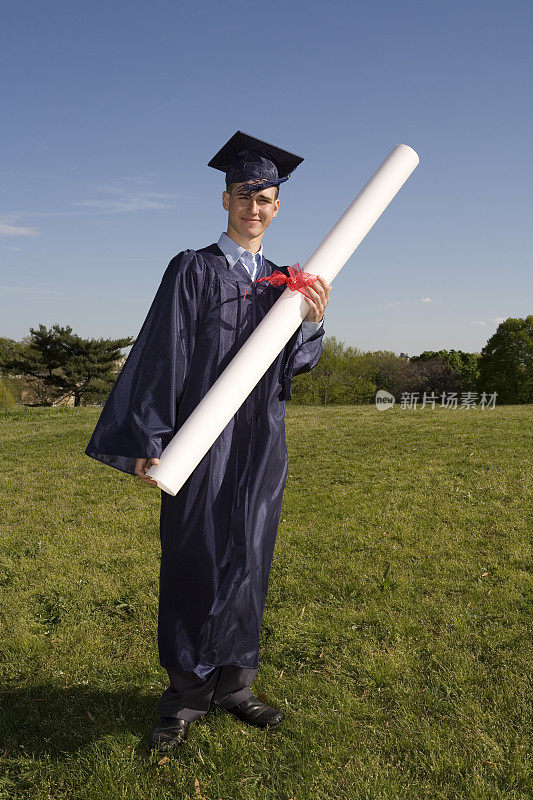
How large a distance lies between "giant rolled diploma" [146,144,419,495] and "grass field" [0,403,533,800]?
164 cm

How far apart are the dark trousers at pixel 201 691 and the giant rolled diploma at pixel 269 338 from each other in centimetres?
125

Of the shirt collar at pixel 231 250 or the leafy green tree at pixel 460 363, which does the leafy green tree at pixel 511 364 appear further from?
the shirt collar at pixel 231 250

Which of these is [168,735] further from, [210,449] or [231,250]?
[231,250]

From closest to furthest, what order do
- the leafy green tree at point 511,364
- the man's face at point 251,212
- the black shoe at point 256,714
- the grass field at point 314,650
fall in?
the grass field at point 314,650 → the man's face at point 251,212 → the black shoe at point 256,714 → the leafy green tree at point 511,364

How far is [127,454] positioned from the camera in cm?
294

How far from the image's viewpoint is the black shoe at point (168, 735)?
3.19 metres

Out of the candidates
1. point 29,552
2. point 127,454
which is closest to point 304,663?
point 127,454

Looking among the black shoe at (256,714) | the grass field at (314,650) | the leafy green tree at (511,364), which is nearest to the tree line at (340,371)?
the leafy green tree at (511,364)

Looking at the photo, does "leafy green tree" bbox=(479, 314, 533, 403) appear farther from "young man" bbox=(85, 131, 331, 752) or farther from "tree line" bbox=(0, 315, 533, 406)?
"young man" bbox=(85, 131, 331, 752)

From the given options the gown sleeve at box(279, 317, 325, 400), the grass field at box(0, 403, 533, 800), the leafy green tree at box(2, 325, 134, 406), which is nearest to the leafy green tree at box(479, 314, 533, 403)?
the leafy green tree at box(2, 325, 134, 406)

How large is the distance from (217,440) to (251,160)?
1.45 meters

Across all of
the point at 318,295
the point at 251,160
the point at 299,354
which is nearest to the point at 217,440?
the point at 299,354

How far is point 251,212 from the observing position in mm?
3209

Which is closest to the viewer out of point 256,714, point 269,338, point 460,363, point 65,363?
point 269,338
